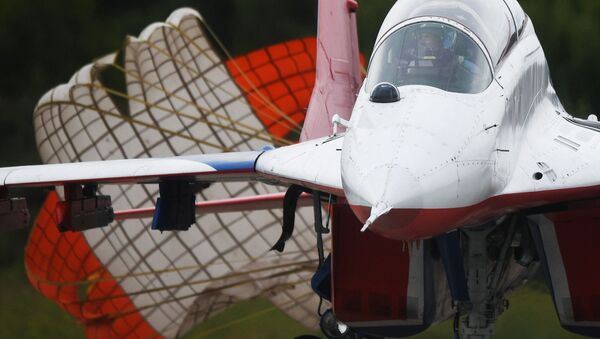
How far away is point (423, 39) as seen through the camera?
8586 millimetres

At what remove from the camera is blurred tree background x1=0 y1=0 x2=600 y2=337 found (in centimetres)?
1478

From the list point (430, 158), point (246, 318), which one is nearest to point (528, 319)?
point (246, 318)

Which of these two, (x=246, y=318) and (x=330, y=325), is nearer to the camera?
(x=330, y=325)

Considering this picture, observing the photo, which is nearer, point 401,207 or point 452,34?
point 401,207

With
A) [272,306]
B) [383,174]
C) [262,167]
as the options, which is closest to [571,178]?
[383,174]

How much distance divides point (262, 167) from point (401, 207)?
2.56 metres

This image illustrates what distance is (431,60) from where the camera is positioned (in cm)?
845

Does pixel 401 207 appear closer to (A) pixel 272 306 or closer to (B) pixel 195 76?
(A) pixel 272 306

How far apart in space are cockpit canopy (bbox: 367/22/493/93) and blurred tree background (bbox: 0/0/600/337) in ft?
19.6

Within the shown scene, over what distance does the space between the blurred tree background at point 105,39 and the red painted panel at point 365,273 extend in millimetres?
5273

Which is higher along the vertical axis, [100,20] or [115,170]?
[115,170]

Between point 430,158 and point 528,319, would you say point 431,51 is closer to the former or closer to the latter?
point 430,158

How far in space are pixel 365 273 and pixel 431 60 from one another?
67.0 inches

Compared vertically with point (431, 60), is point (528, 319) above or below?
below
